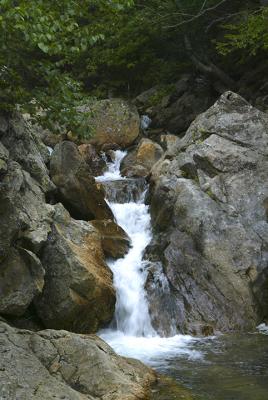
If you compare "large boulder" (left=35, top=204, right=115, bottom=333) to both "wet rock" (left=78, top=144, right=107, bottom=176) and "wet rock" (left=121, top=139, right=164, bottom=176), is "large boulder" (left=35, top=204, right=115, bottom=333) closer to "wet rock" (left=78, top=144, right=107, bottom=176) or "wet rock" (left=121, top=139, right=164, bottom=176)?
"wet rock" (left=121, top=139, right=164, bottom=176)

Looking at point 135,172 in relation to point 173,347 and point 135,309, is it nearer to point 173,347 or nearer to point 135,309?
point 135,309

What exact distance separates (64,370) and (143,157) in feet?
41.6

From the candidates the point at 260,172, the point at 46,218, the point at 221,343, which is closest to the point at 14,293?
the point at 46,218

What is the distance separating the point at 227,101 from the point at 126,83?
10.4 m

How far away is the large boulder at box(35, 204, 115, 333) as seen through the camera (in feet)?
30.2

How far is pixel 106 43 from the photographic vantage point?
19.4 m

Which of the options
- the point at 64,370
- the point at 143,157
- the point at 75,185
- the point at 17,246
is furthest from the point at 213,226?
the point at 143,157

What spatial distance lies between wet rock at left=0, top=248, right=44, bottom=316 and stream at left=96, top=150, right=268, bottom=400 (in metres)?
2.02

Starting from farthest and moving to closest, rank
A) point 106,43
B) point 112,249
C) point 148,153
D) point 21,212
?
point 106,43, point 148,153, point 112,249, point 21,212

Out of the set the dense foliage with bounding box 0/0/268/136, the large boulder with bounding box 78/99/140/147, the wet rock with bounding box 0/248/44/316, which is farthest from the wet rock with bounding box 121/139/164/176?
the wet rock with bounding box 0/248/44/316

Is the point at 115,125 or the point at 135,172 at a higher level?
the point at 115,125

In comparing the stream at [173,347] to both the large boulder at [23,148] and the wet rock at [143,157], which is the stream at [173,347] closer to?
the large boulder at [23,148]

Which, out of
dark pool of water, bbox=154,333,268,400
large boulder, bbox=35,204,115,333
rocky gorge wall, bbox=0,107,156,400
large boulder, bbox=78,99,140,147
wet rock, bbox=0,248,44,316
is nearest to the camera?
rocky gorge wall, bbox=0,107,156,400

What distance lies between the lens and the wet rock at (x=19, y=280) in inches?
320
